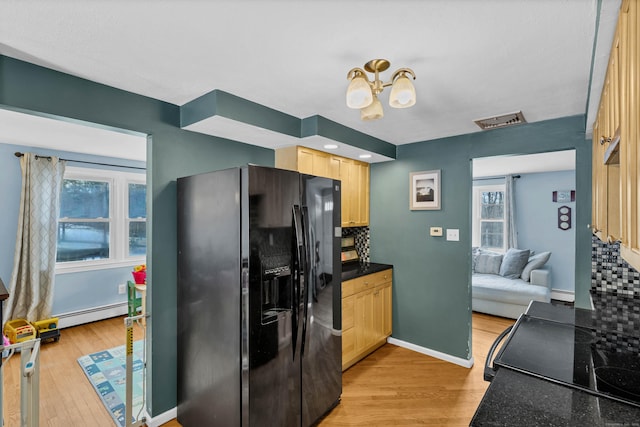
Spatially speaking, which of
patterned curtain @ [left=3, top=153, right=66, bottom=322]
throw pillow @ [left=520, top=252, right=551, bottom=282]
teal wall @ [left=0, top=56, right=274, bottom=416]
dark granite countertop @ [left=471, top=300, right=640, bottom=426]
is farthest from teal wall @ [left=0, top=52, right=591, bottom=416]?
patterned curtain @ [left=3, top=153, right=66, bottom=322]

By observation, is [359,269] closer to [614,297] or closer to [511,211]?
[614,297]

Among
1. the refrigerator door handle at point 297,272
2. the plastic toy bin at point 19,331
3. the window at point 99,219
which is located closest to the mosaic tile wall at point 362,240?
the refrigerator door handle at point 297,272

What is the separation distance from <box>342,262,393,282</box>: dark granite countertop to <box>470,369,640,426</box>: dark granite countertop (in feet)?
6.24

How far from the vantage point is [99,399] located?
2.55m

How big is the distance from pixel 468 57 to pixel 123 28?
1.65m

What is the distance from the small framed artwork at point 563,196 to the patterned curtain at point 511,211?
61 cm

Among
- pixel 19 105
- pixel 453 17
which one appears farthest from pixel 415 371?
pixel 19 105

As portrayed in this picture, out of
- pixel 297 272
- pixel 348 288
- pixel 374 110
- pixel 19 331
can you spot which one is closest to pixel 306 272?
pixel 297 272

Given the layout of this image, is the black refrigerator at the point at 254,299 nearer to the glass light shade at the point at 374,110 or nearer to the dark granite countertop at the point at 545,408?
the glass light shade at the point at 374,110

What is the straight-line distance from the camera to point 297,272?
2059 millimetres

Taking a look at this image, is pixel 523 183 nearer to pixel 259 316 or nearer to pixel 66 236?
pixel 259 316

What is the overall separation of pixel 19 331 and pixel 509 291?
5.94m

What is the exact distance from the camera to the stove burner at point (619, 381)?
40.0 inches

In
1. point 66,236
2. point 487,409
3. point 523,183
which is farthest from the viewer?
point 523,183
